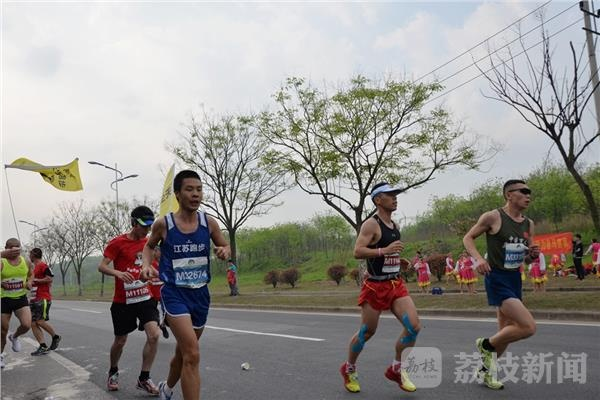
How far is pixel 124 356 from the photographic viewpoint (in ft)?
29.0

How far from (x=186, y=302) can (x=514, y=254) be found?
3.11 metres

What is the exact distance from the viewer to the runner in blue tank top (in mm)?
4398

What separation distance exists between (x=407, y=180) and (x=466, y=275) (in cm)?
466

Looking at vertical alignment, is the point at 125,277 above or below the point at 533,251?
below

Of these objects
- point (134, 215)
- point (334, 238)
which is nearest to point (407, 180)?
point (134, 215)

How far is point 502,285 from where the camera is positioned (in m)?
5.17

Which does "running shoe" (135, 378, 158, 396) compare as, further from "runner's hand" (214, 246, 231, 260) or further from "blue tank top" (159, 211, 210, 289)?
"runner's hand" (214, 246, 231, 260)

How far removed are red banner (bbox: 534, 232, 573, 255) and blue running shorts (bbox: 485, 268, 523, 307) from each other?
72.0 ft

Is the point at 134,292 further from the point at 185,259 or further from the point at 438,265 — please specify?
the point at 438,265

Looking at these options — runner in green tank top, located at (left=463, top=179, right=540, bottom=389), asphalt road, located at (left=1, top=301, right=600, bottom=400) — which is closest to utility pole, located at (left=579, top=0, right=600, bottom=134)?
asphalt road, located at (left=1, top=301, right=600, bottom=400)

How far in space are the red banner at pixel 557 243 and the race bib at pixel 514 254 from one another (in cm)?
2184

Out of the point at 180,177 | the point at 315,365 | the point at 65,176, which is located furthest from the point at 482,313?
the point at 180,177

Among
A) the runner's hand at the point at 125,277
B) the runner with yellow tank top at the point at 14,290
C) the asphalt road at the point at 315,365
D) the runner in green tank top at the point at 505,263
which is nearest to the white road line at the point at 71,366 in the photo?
the asphalt road at the point at 315,365

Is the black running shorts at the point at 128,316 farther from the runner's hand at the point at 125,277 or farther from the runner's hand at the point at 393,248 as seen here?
the runner's hand at the point at 393,248
